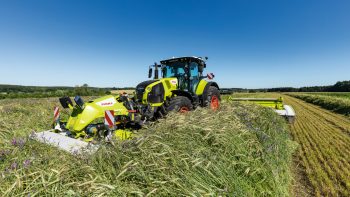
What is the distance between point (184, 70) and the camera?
761 centimetres

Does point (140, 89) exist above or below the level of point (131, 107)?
above

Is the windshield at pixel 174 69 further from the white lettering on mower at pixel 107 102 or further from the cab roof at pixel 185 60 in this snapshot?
the white lettering on mower at pixel 107 102

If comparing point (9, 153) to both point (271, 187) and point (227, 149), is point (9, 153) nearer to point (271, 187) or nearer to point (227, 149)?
point (227, 149)

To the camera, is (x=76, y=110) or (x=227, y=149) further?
(x=76, y=110)

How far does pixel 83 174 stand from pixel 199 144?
168 cm

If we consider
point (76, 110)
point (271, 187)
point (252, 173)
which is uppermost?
point (76, 110)

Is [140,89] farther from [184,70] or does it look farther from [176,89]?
[184,70]

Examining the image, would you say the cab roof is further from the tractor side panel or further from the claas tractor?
the tractor side panel

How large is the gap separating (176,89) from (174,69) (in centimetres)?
104

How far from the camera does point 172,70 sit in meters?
7.97

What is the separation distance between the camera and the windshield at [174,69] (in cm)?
778

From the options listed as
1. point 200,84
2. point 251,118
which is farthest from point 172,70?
point 251,118

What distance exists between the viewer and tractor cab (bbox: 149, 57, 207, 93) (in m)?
7.60

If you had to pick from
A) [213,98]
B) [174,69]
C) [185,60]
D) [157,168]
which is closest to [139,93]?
[174,69]
